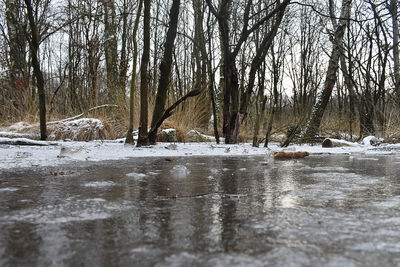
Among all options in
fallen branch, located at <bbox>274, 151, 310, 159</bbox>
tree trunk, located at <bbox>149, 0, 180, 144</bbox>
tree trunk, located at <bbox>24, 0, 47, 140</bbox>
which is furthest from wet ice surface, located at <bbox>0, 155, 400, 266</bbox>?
tree trunk, located at <bbox>149, 0, 180, 144</bbox>

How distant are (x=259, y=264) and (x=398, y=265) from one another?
0.24 meters

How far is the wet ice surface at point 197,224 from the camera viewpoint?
0.57m

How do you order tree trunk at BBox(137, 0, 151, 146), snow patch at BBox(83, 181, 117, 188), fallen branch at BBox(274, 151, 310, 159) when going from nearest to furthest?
snow patch at BBox(83, 181, 117, 188) → fallen branch at BBox(274, 151, 310, 159) → tree trunk at BBox(137, 0, 151, 146)

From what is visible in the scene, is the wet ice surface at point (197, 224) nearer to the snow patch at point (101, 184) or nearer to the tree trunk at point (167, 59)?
the snow patch at point (101, 184)

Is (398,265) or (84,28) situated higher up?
(84,28)

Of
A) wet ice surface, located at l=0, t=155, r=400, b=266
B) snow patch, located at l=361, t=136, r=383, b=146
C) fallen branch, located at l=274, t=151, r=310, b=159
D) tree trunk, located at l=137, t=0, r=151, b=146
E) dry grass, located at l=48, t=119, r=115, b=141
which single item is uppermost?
tree trunk, located at l=137, t=0, r=151, b=146

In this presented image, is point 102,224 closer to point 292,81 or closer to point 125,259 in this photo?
point 125,259

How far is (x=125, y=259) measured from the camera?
558 mm

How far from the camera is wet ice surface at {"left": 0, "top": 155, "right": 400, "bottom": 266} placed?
0.57m

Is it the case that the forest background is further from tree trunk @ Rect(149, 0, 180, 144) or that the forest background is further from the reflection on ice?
the reflection on ice

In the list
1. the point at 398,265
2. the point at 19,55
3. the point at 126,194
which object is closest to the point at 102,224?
the point at 126,194

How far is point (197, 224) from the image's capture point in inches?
31.1

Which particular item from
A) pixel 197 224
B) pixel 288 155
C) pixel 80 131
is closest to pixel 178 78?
pixel 80 131

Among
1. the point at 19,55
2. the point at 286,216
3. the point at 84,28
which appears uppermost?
the point at 84,28
